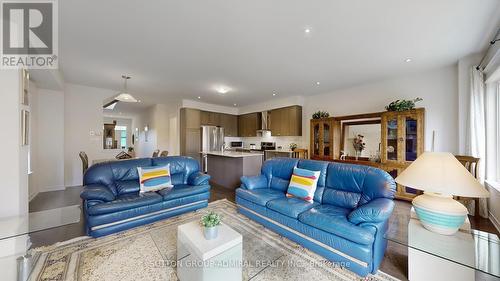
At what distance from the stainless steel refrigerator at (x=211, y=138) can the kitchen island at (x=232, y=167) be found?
141 centimetres

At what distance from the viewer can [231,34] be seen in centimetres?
253

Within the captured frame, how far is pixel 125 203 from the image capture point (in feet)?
8.32

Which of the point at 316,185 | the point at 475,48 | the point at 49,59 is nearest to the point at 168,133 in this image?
the point at 49,59

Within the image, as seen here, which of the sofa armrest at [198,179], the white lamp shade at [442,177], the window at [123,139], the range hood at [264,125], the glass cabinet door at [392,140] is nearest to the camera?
the white lamp shade at [442,177]

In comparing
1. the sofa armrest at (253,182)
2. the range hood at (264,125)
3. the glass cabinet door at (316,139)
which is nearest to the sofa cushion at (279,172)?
the sofa armrest at (253,182)

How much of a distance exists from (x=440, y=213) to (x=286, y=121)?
494 cm

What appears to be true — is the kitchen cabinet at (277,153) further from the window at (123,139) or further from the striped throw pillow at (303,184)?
the window at (123,139)

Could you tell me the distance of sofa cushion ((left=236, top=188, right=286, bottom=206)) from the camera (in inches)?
106

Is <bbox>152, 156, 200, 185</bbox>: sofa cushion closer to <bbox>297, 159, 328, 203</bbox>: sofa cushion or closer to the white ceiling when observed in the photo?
the white ceiling

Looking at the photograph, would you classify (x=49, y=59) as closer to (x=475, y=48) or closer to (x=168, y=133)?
(x=168, y=133)

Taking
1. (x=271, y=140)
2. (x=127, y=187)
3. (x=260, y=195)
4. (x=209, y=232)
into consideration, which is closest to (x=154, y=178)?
(x=127, y=187)

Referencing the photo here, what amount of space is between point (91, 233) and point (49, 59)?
3.13 m

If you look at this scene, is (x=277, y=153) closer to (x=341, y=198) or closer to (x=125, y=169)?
(x=341, y=198)

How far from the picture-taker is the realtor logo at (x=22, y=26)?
2.00 meters
